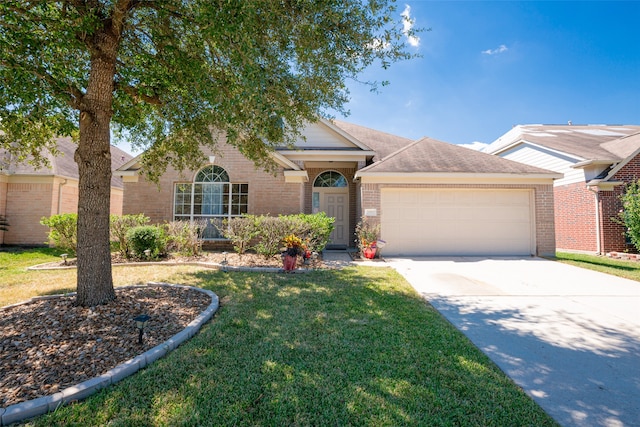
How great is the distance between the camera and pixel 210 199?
35.5 ft

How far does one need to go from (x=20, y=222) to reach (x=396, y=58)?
16276 mm

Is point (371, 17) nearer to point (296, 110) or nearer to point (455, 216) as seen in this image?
point (296, 110)

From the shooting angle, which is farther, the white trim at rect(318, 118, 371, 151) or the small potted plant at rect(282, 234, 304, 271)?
the white trim at rect(318, 118, 371, 151)

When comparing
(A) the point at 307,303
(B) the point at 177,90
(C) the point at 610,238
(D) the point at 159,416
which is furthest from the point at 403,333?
(C) the point at 610,238

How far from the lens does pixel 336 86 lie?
18.6 feet

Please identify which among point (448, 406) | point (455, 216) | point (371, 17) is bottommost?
point (448, 406)

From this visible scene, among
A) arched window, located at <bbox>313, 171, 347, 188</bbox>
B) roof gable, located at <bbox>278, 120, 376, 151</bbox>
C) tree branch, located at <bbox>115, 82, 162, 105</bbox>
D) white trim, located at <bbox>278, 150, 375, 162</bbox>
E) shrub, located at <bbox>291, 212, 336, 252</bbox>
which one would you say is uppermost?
roof gable, located at <bbox>278, 120, 376, 151</bbox>

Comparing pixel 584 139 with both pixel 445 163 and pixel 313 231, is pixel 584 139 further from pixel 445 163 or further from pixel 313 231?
pixel 313 231

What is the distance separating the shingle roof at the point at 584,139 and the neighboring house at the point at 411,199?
4726mm

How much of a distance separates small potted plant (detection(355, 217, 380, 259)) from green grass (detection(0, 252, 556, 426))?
5197mm

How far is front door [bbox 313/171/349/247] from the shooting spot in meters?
12.9

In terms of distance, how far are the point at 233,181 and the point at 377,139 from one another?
854 centimetres

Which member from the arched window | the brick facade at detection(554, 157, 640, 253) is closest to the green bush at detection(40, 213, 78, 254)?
the arched window

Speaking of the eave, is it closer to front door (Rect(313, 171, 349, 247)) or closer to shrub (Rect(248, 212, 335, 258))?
front door (Rect(313, 171, 349, 247))
